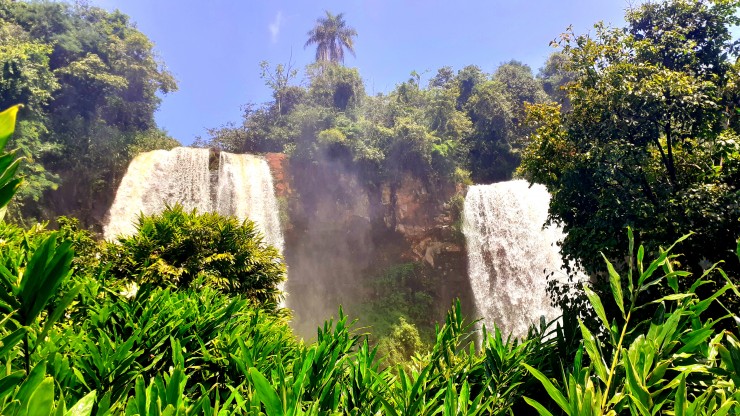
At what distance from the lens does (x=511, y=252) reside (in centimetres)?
1579

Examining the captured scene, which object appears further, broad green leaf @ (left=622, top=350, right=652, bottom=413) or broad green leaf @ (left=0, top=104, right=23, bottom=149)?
broad green leaf @ (left=622, top=350, right=652, bottom=413)

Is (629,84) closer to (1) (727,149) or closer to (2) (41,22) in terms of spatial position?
(1) (727,149)

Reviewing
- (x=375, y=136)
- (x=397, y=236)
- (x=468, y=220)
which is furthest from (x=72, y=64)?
(x=468, y=220)

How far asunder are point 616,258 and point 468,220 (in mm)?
9833

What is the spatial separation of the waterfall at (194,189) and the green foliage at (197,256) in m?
7.84

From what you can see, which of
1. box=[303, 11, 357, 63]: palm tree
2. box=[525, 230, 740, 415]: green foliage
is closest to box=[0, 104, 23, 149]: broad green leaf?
box=[525, 230, 740, 415]: green foliage

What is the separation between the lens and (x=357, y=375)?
178 centimetres

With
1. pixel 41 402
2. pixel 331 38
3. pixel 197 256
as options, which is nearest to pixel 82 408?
pixel 41 402

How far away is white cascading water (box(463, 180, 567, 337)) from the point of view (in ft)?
50.0

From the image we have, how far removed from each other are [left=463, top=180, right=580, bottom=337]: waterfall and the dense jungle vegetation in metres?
3.49

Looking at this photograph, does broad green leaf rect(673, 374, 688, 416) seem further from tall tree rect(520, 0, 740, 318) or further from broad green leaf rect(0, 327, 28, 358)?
tall tree rect(520, 0, 740, 318)

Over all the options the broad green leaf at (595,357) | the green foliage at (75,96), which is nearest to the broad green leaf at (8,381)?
the broad green leaf at (595,357)

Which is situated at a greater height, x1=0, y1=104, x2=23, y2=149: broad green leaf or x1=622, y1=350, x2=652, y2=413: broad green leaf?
x1=0, y1=104, x2=23, y2=149: broad green leaf

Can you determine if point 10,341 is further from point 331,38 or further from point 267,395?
point 331,38
